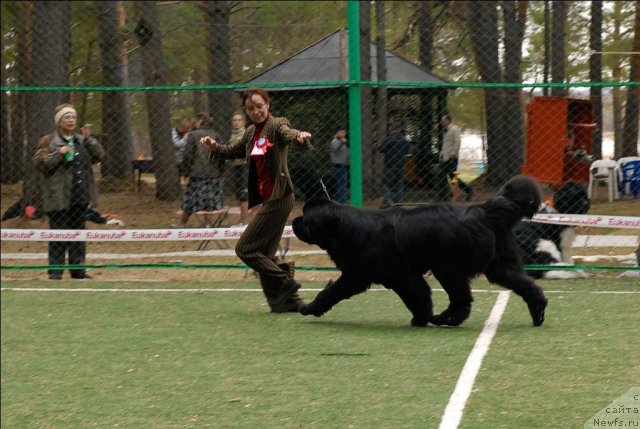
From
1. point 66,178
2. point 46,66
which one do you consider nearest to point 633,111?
point 66,178

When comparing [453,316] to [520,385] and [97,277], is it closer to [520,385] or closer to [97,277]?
[520,385]

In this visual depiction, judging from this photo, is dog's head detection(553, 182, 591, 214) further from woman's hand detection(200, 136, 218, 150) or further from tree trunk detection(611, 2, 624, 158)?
woman's hand detection(200, 136, 218, 150)

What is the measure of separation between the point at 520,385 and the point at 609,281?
4.77 m

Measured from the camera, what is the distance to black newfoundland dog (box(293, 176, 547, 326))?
754 centimetres

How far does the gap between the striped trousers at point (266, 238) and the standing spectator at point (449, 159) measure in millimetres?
Answer: 3860

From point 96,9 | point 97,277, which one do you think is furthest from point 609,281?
point 96,9

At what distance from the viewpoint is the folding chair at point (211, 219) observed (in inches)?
504

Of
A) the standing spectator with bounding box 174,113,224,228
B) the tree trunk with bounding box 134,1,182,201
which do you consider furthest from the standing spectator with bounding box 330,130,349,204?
the tree trunk with bounding box 134,1,182,201

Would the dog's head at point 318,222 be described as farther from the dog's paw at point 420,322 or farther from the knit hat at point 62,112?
the knit hat at point 62,112

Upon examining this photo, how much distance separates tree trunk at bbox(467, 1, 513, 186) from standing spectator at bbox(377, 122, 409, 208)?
1860 millimetres

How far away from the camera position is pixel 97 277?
11.8m

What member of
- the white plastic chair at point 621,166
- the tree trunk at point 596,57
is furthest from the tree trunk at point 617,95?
the white plastic chair at point 621,166

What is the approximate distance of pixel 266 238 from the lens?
28.4 feet

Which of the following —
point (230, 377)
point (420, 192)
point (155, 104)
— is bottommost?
point (230, 377)
